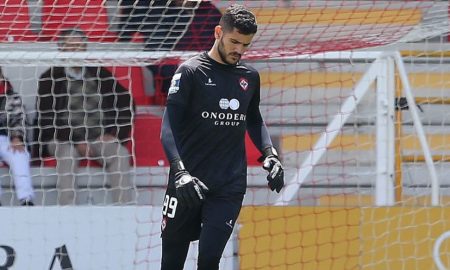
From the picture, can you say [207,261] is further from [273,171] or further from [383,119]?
[383,119]

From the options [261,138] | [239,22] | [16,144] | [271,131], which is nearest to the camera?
[239,22]

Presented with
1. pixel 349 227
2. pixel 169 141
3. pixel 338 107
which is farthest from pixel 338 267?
pixel 169 141

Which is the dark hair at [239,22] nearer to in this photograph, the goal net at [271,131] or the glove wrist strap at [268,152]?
the glove wrist strap at [268,152]

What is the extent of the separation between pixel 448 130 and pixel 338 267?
1468mm

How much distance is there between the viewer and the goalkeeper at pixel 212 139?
5.48m

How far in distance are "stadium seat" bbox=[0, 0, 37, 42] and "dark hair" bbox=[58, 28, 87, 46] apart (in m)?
0.17

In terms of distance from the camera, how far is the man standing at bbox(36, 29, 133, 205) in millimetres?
7496

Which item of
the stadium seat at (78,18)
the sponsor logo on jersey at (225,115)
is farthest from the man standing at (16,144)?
the sponsor logo on jersey at (225,115)

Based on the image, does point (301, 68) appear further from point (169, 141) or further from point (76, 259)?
point (169, 141)

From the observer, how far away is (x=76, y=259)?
23.3 ft

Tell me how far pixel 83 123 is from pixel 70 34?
0.62m

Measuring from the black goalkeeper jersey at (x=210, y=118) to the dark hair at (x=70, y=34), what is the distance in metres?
1.94

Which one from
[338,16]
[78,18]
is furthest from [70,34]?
[338,16]

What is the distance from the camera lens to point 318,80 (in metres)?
8.06
